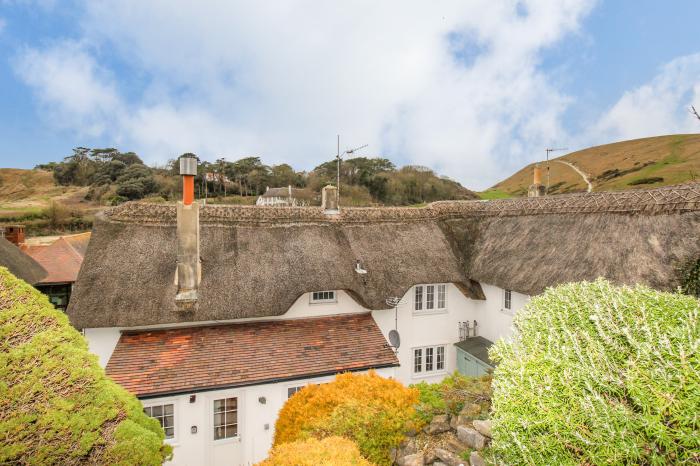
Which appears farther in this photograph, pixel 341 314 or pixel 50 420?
pixel 341 314

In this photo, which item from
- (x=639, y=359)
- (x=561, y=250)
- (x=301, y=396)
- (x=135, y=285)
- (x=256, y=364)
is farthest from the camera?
(x=561, y=250)

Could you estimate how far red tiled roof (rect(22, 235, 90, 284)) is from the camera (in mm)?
21969

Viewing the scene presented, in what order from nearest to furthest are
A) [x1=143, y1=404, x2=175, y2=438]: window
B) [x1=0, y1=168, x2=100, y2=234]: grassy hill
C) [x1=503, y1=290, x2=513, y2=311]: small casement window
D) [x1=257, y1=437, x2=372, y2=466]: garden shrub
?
[x1=257, y1=437, x2=372, y2=466]: garden shrub
[x1=143, y1=404, x2=175, y2=438]: window
[x1=503, y1=290, x2=513, y2=311]: small casement window
[x1=0, y1=168, x2=100, y2=234]: grassy hill

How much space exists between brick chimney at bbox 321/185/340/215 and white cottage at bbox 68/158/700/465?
0.86 feet

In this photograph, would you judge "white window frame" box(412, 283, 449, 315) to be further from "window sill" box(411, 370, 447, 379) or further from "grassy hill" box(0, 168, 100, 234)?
"grassy hill" box(0, 168, 100, 234)

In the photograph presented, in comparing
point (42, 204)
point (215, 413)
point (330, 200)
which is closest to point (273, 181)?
point (42, 204)

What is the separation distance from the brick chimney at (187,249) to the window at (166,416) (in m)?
2.82

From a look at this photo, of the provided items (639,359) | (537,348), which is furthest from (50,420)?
(639,359)

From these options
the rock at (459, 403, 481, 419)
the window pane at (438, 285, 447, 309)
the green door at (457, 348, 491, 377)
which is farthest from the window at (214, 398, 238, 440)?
the window pane at (438, 285, 447, 309)

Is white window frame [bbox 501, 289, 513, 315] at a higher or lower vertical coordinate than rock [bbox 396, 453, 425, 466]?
higher

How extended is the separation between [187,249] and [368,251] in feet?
21.7

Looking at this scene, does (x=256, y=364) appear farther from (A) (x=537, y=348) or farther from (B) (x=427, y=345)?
(A) (x=537, y=348)

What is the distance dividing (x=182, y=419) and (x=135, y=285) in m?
4.38

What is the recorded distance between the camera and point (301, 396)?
802 centimetres
